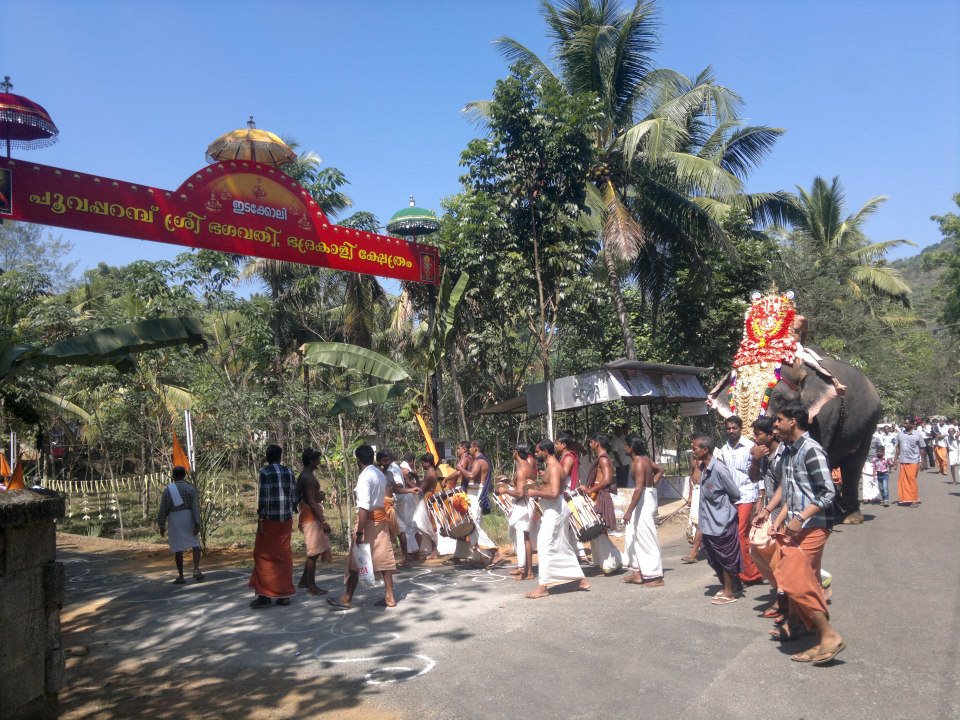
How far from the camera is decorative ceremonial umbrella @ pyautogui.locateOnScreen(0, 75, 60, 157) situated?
9789mm

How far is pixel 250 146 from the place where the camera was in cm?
1338

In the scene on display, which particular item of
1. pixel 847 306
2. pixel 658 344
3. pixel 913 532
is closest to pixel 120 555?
pixel 913 532

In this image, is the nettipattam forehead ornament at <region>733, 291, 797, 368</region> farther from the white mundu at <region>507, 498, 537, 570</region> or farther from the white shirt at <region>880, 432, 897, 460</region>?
the white shirt at <region>880, 432, 897, 460</region>

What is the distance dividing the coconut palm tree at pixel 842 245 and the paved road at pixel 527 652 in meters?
20.6

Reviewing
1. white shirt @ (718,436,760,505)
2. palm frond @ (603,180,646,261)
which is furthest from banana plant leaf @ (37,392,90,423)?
white shirt @ (718,436,760,505)

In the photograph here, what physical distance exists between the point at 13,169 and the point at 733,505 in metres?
8.48

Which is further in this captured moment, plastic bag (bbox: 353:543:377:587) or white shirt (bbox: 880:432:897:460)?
white shirt (bbox: 880:432:897:460)

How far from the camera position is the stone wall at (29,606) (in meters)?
4.30

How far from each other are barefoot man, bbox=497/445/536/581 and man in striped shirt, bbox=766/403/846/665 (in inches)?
129

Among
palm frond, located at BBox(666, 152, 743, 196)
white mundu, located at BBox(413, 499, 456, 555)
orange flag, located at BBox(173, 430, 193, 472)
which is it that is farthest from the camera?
palm frond, located at BBox(666, 152, 743, 196)

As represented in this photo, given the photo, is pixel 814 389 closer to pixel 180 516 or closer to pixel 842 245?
pixel 180 516

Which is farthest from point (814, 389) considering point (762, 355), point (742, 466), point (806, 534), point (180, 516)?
point (180, 516)

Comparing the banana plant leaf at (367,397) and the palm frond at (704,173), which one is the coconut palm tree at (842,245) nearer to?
the palm frond at (704,173)

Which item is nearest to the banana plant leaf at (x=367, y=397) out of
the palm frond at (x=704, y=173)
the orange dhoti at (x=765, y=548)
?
the orange dhoti at (x=765, y=548)
